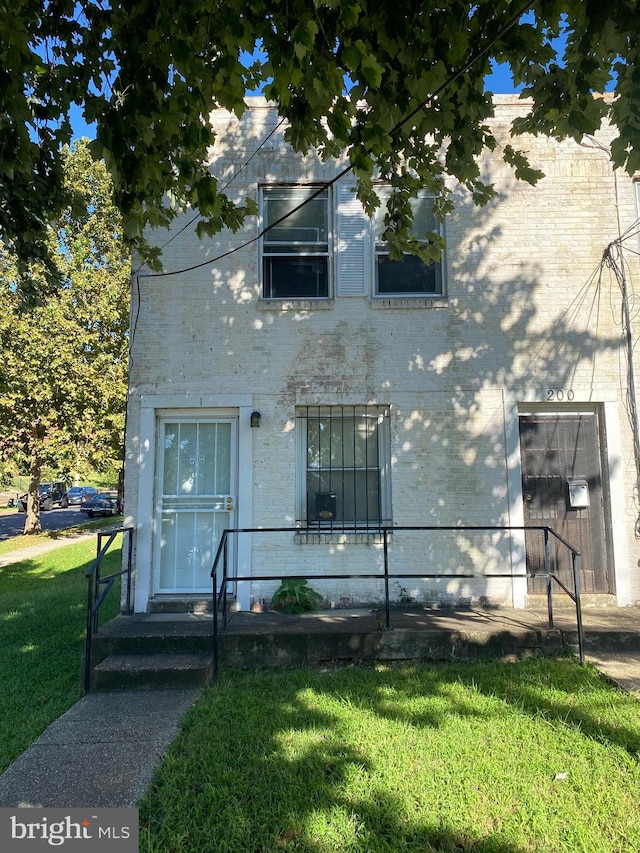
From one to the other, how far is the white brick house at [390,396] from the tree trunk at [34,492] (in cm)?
1220

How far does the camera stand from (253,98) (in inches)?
275

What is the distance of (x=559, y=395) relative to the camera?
6488 millimetres

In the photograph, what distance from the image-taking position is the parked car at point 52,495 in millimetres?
32334

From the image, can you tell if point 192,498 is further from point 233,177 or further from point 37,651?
point 233,177

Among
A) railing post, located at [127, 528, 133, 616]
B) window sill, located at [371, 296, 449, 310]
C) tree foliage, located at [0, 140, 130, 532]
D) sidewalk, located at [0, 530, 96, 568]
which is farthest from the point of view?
tree foliage, located at [0, 140, 130, 532]

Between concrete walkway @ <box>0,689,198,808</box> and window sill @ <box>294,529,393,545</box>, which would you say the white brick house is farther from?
concrete walkway @ <box>0,689,198,808</box>

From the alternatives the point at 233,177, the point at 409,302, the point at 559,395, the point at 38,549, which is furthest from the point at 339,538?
the point at 38,549

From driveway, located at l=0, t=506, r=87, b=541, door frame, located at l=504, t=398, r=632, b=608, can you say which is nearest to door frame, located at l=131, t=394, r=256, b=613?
door frame, located at l=504, t=398, r=632, b=608

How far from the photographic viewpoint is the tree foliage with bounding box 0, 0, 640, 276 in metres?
3.16

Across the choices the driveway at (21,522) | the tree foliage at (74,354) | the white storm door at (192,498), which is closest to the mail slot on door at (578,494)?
the white storm door at (192,498)

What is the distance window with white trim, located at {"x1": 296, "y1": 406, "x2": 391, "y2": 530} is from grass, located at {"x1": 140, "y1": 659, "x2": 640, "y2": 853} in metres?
2.18

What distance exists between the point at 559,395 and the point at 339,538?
3.05 m

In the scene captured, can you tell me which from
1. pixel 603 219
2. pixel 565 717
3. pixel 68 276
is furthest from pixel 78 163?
pixel 565 717

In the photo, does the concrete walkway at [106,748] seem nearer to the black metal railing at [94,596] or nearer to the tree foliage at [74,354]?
the black metal railing at [94,596]
